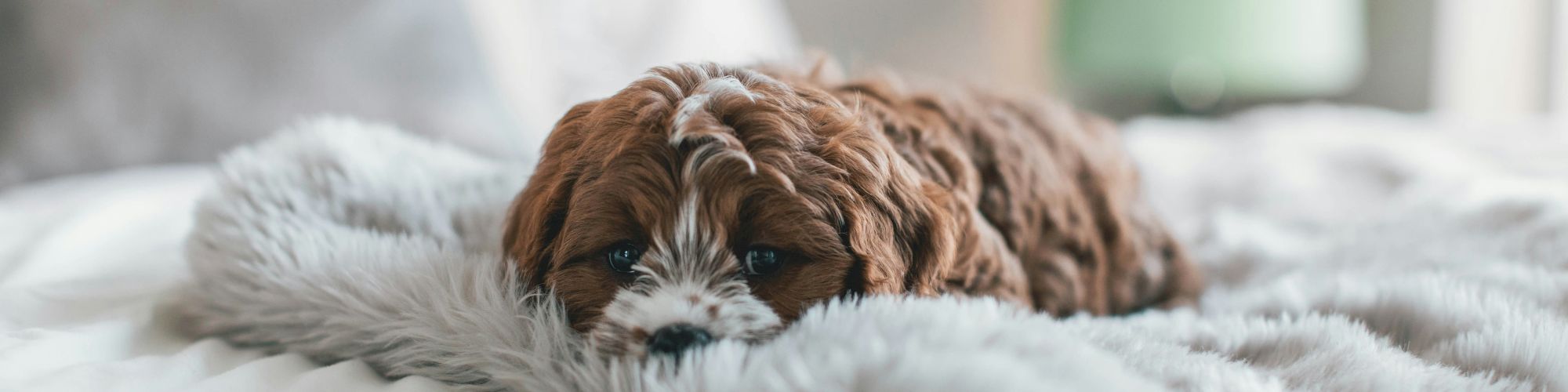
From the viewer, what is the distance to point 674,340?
0.91 metres

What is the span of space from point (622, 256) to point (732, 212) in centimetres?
13

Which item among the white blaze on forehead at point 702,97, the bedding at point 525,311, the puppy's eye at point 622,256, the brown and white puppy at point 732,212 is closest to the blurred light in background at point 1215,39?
the bedding at point 525,311

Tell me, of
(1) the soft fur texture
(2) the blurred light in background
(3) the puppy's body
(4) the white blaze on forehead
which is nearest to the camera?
(1) the soft fur texture

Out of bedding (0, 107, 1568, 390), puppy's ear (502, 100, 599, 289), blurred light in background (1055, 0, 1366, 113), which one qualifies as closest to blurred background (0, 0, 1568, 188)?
blurred light in background (1055, 0, 1366, 113)

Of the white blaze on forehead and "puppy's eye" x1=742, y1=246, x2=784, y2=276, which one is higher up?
the white blaze on forehead

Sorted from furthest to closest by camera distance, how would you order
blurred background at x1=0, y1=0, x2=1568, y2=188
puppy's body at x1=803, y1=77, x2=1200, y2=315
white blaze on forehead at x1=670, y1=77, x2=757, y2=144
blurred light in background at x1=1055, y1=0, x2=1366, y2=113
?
blurred light in background at x1=1055, y1=0, x2=1366, y2=113, blurred background at x1=0, y1=0, x2=1568, y2=188, puppy's body at x1=803, y1=77, x2=1200, y2=315, white blaze on forehead at x1=670, y1=77, x2=757, y2=144

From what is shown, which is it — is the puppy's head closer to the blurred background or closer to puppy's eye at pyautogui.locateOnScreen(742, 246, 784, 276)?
puppy's eye at pyautogui.locateOnScreen(742, 246, 784, 276)

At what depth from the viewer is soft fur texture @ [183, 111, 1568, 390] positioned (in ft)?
2.76

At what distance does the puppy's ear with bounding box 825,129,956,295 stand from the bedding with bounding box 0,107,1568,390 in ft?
0.24

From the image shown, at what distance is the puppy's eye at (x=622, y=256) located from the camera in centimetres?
100

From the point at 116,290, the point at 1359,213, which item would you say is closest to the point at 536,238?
the point at 116,290

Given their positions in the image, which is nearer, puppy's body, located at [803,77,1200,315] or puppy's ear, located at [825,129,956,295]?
puppy's ear, located at [825,129,956,295]

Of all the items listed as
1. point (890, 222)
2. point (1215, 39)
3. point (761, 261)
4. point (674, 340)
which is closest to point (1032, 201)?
point (890, 222)

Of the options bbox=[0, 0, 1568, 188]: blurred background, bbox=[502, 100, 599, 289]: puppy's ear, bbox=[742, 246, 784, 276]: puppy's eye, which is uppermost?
bbox=[0, 0, 1568, 188]: blurred background
